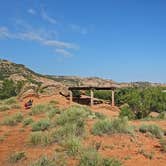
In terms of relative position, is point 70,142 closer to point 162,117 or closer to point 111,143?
A: point 111,143

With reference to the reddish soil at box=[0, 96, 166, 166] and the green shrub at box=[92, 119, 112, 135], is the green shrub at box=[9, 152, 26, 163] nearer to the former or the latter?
the reddish soil at box=[0, 96, 166, 166]

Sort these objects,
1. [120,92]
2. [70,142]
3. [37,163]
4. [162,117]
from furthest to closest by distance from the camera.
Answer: [120,92] → [162,117] → [70,142] → [37,163]

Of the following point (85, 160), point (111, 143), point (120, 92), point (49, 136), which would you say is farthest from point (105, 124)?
point (120, 92)

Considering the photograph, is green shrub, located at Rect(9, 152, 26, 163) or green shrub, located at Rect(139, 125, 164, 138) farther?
green shrub, located at Rect(139, 125, 164, 138)

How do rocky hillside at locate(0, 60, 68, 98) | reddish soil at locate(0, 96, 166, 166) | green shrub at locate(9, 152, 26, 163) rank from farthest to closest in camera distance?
rocky hillside at locate(0, 60, 68, 98)
reddish soil at locate(0, 96, 166, 166)
green shrub at locate(9, 152, 26, 163)

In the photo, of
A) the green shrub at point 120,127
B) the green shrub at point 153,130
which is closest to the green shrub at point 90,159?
the green shrub at point 120,127

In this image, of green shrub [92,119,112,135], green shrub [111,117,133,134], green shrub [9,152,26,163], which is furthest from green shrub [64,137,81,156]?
green shrub [111,117,133,134]

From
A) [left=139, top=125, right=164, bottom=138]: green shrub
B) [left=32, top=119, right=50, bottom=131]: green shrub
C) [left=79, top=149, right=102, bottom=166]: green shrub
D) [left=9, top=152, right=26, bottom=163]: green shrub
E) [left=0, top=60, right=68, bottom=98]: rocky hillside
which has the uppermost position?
[left=0, top=60, right=68, bottom=98]: rocky hillside

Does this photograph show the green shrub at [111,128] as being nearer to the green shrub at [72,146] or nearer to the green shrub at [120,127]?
the green shrub at [120,127]

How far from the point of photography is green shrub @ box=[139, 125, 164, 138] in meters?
14.5

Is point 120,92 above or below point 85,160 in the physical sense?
above

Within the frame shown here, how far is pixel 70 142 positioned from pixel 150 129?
5.83 meters

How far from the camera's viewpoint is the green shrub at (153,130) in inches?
572

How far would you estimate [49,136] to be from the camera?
12109 mm
